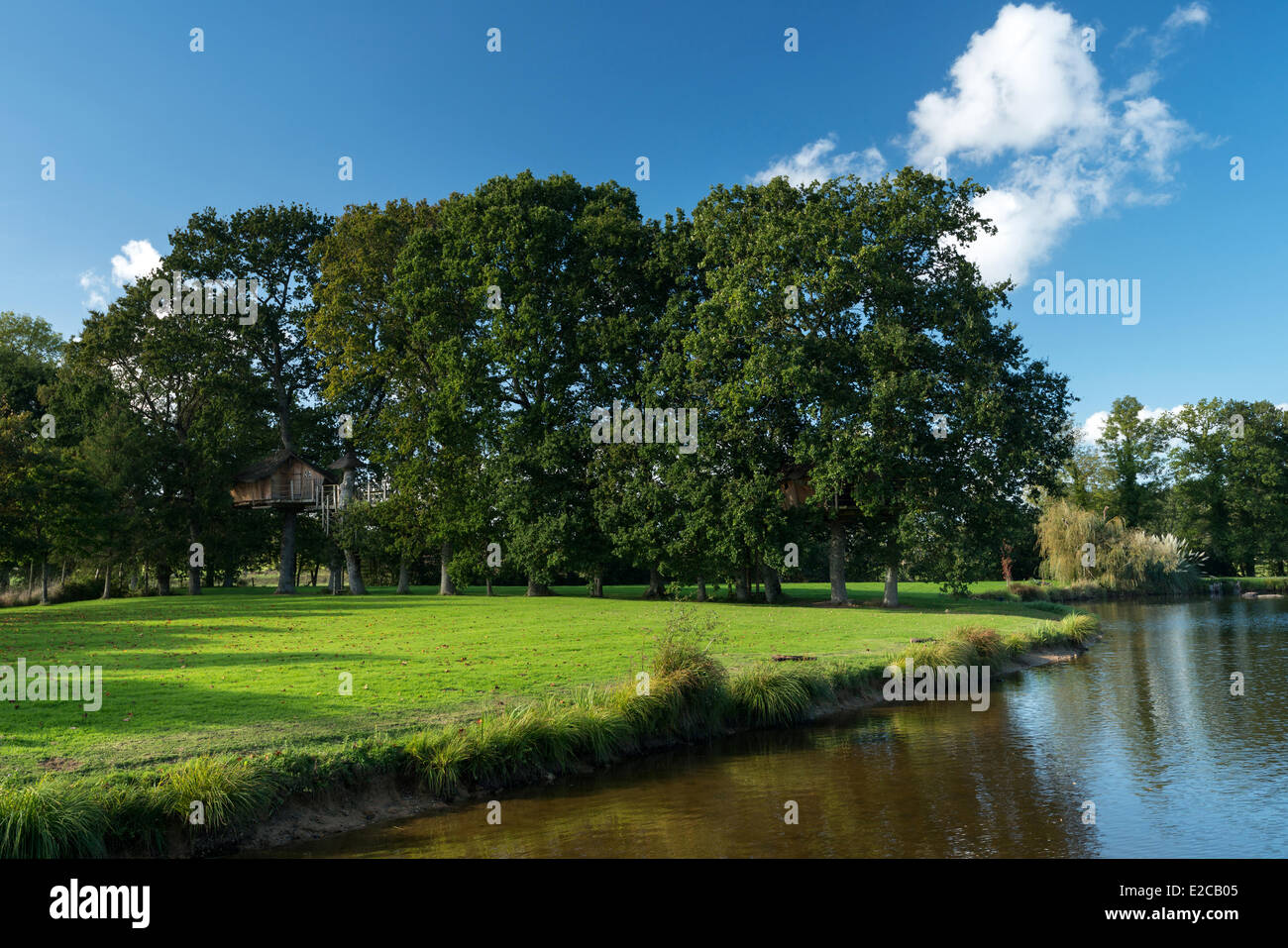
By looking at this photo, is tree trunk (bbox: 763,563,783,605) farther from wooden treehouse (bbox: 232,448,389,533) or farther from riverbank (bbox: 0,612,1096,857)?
riverbank (bbox: 0,612,1096,857)

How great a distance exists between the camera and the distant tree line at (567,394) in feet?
113

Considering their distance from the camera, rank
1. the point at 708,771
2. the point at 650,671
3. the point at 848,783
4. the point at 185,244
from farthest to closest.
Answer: the point at 185,244, the point at 650,671, the point at 708,771, the point at 848,783

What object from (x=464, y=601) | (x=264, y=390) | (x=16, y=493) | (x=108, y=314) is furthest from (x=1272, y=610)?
(x=108, y=314)

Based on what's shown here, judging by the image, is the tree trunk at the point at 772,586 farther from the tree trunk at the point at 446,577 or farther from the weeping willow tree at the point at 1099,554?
the weeping willow tree at the point at 1099,554

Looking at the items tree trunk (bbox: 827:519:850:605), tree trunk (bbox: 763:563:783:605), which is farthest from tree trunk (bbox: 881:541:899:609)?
tree trunk (bbox: 763:563:783:605)

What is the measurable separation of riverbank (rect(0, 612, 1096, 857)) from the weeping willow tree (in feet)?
126

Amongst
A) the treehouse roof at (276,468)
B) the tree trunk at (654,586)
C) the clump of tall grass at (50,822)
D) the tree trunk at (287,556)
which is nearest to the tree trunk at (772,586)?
the tree trunk at (654,586)

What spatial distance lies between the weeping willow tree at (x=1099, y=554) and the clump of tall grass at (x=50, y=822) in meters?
52.2

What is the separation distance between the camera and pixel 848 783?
38.7 feet

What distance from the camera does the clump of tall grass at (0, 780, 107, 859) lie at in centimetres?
793

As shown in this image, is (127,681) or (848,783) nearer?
(848,783)

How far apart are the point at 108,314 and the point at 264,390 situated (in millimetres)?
9208
